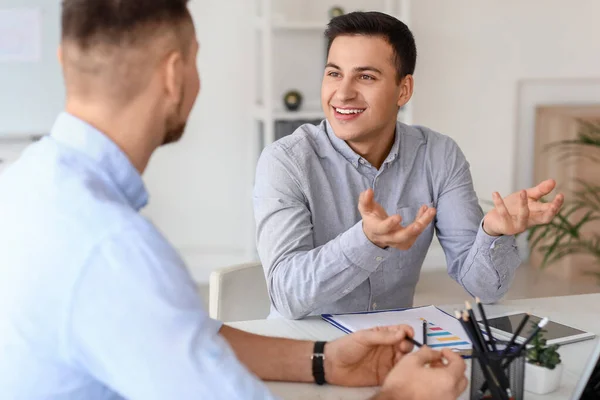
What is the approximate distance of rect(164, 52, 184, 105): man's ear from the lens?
1.01 metres

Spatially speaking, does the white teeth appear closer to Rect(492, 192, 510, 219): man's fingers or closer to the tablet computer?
Rect(492, 192, 510, 219): man's fingers

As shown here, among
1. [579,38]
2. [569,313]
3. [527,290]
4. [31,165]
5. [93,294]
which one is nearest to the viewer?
[93,294]

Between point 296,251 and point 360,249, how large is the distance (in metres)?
0.20

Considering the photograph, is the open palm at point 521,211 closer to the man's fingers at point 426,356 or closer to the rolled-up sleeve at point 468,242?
the rolled-up sleeve at point 468,242

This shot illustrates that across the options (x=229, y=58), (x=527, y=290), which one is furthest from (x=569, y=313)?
(x=229, y=58)

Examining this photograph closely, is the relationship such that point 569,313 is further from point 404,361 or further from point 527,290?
point 527,290

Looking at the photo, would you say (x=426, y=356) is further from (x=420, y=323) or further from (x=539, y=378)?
(x=420, y=323)

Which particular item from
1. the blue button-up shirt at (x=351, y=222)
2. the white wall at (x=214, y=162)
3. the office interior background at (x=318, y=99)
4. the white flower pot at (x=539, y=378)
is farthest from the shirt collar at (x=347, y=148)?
the white wall at (x=214, y=162)

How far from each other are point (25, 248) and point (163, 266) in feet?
0.53

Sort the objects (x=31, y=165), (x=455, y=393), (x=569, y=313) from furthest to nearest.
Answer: (x=569, y=313) < (x=455, y=393) < (x=31, y=165)

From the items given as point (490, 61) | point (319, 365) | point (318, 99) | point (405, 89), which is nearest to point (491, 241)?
point (405, 89)

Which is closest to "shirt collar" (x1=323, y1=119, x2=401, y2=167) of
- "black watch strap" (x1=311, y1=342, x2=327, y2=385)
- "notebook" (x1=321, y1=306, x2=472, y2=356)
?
"notebook" (x1=321, y1=306, x2=472, y2=356)

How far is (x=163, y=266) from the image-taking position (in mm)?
869

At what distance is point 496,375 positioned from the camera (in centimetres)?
109
